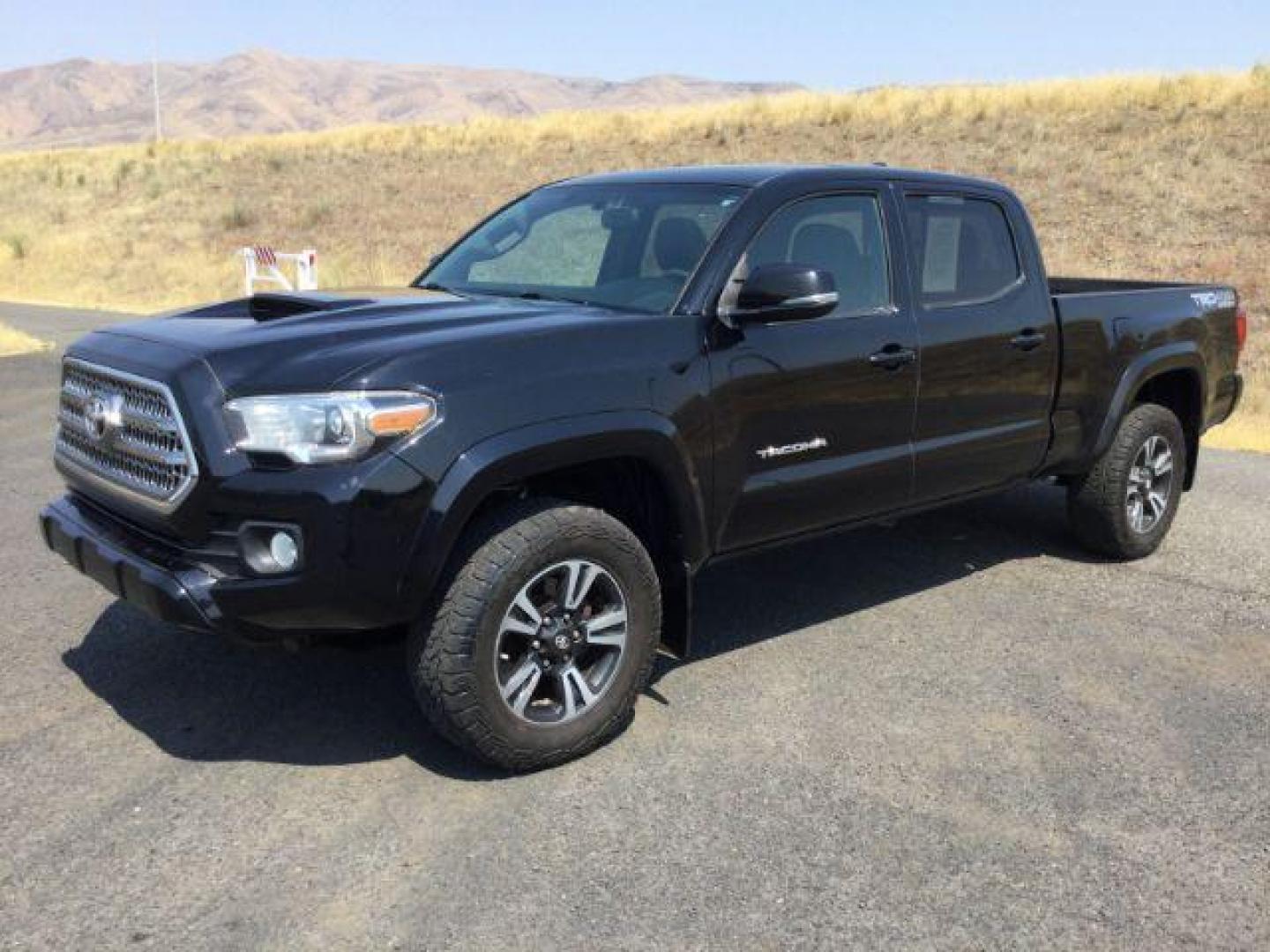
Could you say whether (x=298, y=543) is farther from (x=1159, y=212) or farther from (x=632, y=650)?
(x=1159, y=212)

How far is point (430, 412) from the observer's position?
3.44 metres

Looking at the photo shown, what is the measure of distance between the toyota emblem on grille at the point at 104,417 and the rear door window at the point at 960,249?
3.01m

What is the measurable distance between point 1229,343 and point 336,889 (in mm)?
5497

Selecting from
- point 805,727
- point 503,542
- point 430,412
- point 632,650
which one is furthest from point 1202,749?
point 430,412

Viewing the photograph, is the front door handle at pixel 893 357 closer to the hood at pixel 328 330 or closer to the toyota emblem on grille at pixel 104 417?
the hood at pixel 328 330

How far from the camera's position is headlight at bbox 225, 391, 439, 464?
336 cm

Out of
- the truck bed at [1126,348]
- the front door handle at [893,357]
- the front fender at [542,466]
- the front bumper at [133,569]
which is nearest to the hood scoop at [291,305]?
the front bumper at [133,569]

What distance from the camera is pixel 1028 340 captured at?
5297mm

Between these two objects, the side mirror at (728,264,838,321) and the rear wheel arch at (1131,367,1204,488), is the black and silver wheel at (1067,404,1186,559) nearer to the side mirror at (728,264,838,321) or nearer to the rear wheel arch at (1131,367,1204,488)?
the rear wheel arch at (1131,367,1204,488)

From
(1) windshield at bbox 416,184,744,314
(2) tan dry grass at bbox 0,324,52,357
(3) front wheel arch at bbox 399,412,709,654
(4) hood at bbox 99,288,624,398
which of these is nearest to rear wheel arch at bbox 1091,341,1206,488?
(1) windshield at bbox 416,184,744,314

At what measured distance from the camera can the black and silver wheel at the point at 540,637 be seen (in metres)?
3.55

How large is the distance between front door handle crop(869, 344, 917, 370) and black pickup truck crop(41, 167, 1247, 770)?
1cm

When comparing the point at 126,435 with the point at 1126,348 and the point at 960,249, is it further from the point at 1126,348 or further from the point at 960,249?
the point at 1126,348

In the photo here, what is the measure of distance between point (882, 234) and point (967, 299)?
550 millimetres
